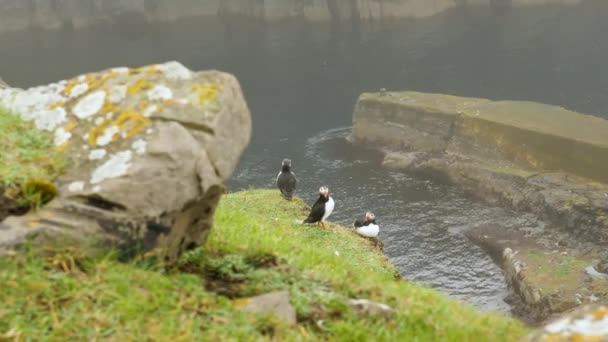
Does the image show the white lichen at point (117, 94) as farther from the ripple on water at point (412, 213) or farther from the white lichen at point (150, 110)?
the ripple on water at point (412, 213)

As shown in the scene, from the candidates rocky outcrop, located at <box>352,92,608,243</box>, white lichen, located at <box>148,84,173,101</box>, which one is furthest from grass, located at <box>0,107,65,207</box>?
rocky outcrop, located at <box>352,92,608,243</box>

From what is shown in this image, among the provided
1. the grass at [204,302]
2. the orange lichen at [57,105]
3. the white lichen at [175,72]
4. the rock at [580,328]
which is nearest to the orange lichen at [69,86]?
the orange lichen at [57,105]

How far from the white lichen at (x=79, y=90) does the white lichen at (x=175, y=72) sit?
860 millimetres

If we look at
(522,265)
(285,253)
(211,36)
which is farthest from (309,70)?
(285,253)

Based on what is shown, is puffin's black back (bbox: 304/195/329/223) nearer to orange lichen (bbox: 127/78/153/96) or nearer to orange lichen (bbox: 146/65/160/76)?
orange lichen (bbox: 146/65/160/76)

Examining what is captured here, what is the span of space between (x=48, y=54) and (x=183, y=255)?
70176mm

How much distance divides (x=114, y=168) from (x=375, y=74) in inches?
2162

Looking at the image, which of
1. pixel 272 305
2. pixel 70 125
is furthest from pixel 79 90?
pixel 272 305

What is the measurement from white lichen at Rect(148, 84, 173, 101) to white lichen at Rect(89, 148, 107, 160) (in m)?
0.80

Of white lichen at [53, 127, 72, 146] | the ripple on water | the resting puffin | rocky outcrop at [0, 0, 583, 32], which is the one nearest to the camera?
white lichen at [53, 127, 72, 146]

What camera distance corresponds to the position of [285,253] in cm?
898

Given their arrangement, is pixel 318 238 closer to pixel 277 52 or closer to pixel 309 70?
pixel 309 70

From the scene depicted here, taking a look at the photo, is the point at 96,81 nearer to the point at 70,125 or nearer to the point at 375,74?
the point at 70,125

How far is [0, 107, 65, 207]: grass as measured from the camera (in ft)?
23.2
